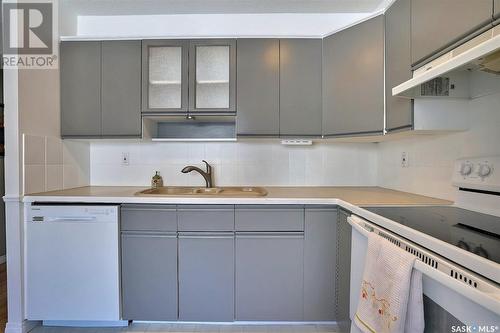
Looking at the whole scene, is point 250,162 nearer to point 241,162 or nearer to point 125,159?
point 241,162

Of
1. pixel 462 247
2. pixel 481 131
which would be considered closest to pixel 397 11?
pixel 481 131

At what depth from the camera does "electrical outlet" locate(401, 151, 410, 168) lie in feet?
6.07

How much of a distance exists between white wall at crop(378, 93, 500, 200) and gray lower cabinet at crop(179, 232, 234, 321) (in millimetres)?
1343

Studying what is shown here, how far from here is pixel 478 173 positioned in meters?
1.22

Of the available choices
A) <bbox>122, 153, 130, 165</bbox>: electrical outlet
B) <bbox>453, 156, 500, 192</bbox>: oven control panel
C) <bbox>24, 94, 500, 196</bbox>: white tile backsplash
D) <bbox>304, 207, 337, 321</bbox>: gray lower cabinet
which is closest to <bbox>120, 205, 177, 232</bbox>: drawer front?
<bbox>24, 94, 500, 196</bbox>: white tile backsplash

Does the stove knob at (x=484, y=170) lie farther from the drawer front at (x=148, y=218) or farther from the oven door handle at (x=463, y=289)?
the drawer front at (x=148, y=218)

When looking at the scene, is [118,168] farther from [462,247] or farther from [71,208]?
[462,247]

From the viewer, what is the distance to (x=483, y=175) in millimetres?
1192

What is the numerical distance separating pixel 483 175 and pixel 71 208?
2.31 meters

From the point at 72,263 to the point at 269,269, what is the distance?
1278 mm

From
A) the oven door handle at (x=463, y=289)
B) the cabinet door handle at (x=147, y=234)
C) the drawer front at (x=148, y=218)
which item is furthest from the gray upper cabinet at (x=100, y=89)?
the oven door handle at (x=463, y=289)

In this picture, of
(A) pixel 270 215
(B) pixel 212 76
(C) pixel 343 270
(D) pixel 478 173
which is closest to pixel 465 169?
(D) pixel 478 173

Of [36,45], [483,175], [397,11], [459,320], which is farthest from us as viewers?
[36,45]

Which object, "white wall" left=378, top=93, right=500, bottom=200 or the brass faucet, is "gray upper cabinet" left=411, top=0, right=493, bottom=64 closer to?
"white wall" left=378, top=93, right=500, bottom=200
